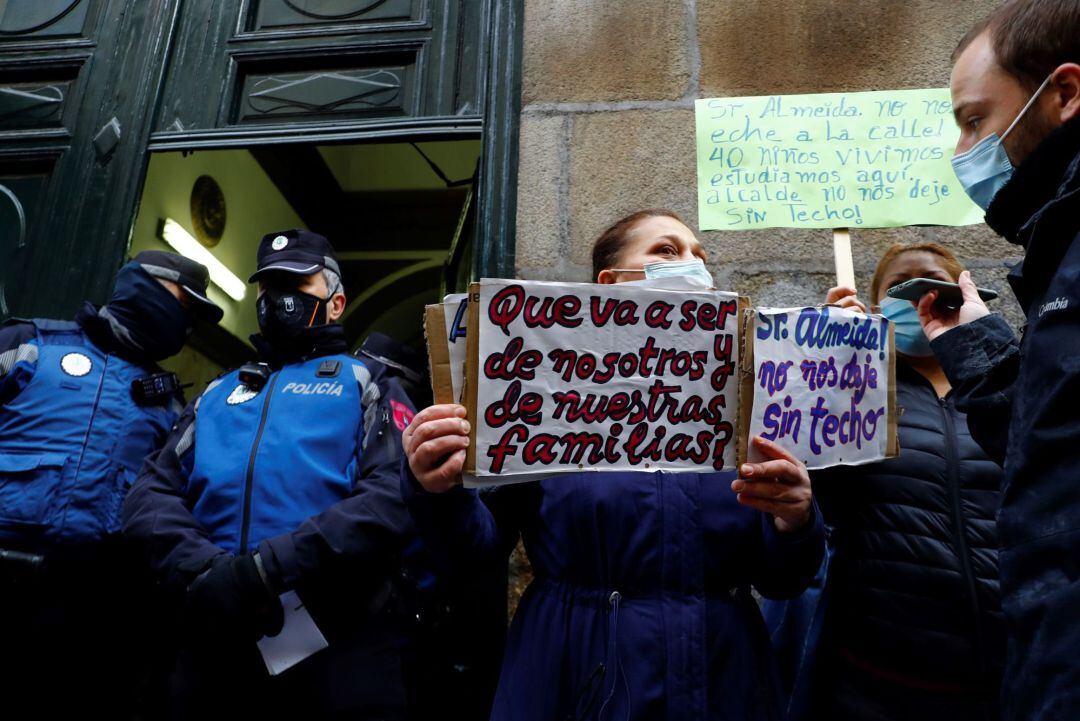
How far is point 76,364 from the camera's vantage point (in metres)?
2.52

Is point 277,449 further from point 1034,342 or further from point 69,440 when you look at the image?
point 1034,342

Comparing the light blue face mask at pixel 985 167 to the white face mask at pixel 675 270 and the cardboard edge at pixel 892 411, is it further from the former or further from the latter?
the white face mask at pixel 675 270

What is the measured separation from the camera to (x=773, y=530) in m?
1.45

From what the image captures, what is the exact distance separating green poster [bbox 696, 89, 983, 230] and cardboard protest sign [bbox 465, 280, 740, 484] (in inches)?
45.5

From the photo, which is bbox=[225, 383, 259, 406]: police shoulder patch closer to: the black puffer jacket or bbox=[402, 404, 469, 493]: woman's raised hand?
bbox=[402, 404, 469, 493]: woman's raised hand

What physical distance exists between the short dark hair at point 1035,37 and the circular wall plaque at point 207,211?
17.4 feet

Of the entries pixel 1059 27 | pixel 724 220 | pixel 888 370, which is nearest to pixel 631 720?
pixel 888 370

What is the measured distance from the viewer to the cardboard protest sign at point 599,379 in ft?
4.26

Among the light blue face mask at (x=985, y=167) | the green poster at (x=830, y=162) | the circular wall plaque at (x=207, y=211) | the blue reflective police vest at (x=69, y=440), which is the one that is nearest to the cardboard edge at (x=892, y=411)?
the light blue face mask at (x=985, y=167)

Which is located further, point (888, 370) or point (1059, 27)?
Answer: point (888, 370)

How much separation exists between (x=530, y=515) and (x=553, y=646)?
1.02ft

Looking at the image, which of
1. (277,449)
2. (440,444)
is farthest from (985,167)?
(277,449)

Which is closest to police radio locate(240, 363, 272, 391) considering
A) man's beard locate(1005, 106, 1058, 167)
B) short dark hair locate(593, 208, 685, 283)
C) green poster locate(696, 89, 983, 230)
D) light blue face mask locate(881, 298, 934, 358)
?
short dark hair locate(593, 208, 685, 283)

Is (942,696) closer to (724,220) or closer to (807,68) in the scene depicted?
(724,220)
